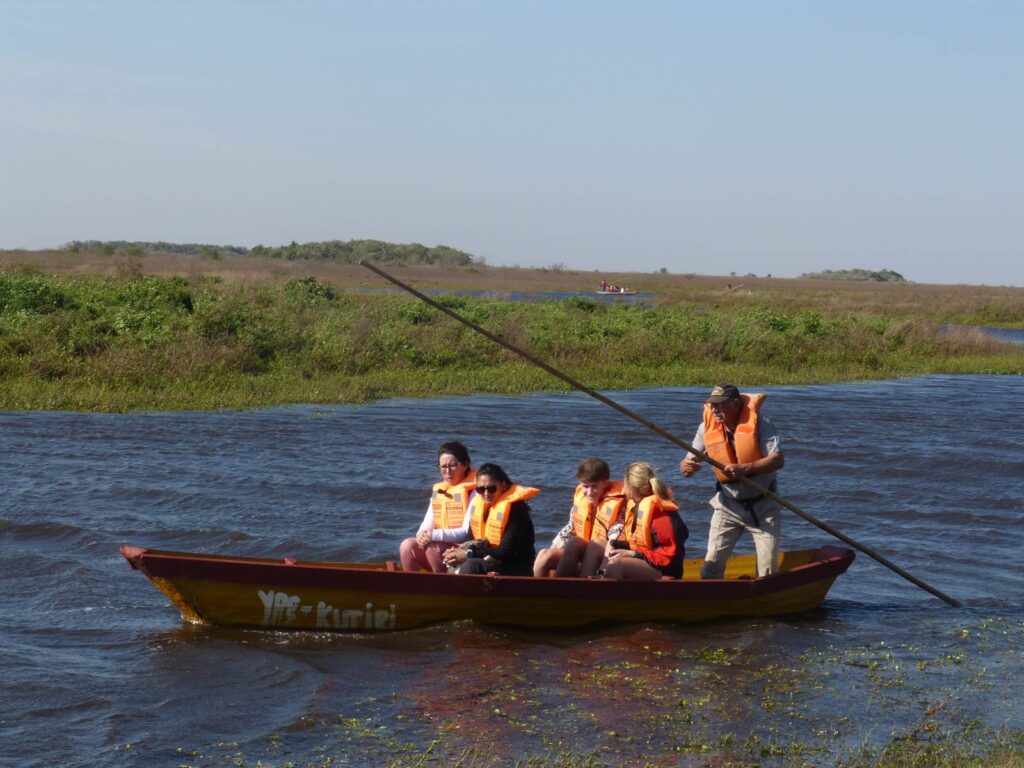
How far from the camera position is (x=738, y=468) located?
910 centimetres

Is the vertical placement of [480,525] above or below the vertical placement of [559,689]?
above

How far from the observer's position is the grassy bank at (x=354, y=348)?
65.5 ft

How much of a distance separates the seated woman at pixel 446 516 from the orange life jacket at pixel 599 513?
85cm

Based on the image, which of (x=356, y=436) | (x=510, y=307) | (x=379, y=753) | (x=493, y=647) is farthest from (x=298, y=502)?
(x=510, y=307)

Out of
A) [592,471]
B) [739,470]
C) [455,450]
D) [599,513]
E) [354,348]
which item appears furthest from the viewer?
[354,348]

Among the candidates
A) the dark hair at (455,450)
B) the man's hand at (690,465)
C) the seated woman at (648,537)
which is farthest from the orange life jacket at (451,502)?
the man's hand at (690,465)

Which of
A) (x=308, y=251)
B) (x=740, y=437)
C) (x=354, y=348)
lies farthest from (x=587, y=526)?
(x=308, y=251)

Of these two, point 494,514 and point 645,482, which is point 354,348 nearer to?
point 494,514

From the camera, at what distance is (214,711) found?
7.62 meters

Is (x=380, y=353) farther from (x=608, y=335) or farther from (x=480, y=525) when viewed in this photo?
(x=480, y=525)

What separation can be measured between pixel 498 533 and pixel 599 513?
0.89 meters

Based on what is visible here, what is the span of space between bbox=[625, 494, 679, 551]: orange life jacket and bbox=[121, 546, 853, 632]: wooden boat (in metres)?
0.35

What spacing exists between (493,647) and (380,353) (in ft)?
49.6

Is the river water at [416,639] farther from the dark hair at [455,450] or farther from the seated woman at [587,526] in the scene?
the dark hair at [455,450]
